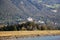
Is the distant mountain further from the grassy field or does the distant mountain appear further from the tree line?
the grassy field

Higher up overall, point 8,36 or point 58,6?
point 58,6

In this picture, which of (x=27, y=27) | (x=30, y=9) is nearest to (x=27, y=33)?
(x=27, y=27)

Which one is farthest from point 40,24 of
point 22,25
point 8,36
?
point 8,36

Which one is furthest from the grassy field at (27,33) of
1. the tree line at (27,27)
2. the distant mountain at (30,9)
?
the distant mountain at (30,9)

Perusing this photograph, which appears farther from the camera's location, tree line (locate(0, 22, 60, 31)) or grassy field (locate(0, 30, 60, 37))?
grassy field (locate(0, 30, 60, 37))

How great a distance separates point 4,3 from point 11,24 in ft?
6.77

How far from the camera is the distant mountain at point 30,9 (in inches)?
741

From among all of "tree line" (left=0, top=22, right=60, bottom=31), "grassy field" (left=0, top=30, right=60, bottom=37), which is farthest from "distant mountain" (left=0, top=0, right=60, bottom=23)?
"grassy field" (left=0, top=30, right=60, bottom=37)

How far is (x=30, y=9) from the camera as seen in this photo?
19562mm

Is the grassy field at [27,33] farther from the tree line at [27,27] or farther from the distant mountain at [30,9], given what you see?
the distant mountain at [30,9]

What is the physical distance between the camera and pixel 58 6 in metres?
20.7

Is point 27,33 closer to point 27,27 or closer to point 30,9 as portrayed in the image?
point 27,27

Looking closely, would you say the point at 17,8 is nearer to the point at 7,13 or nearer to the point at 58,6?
the point at 7,13

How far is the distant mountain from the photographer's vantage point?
18830 millimetres
